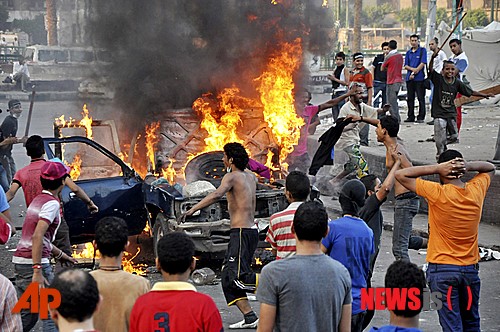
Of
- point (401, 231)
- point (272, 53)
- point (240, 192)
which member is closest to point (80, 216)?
point (240, 192)

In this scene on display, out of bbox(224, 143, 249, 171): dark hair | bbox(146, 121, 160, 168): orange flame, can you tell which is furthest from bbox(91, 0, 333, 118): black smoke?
bbox(224, 143, 249, 171): dark hair

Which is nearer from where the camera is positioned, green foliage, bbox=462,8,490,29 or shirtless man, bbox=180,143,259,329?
shirtless man, bbox=180,143,259,329

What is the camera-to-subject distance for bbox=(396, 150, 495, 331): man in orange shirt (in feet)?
19.8

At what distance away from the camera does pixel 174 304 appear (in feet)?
13.7

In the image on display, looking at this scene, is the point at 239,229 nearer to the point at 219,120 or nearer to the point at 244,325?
the point at 244,325

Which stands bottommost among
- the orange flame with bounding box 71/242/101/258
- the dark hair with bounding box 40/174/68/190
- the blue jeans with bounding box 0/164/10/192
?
the orange flame with bounding box 71/242/101/258

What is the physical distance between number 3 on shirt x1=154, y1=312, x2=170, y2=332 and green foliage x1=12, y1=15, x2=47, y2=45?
59904mm

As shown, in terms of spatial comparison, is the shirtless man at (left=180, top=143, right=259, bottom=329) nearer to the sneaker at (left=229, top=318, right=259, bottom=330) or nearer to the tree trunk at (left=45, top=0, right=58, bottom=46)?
the sneaker at (left=229, top=318, right=259, bottom=330)

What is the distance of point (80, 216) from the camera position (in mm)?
10336

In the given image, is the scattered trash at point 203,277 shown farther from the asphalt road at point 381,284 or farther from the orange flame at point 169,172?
the orange flame at point 169,172

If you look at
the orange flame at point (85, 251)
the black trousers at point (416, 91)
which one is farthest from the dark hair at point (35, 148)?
the black trousers at point (416, 91)

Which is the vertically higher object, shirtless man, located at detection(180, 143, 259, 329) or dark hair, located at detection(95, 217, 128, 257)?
dark hair, located at detection(95, 217, 128, 257)

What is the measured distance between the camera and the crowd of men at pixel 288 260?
4.16m

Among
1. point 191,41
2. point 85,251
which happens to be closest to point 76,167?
point 85,251
